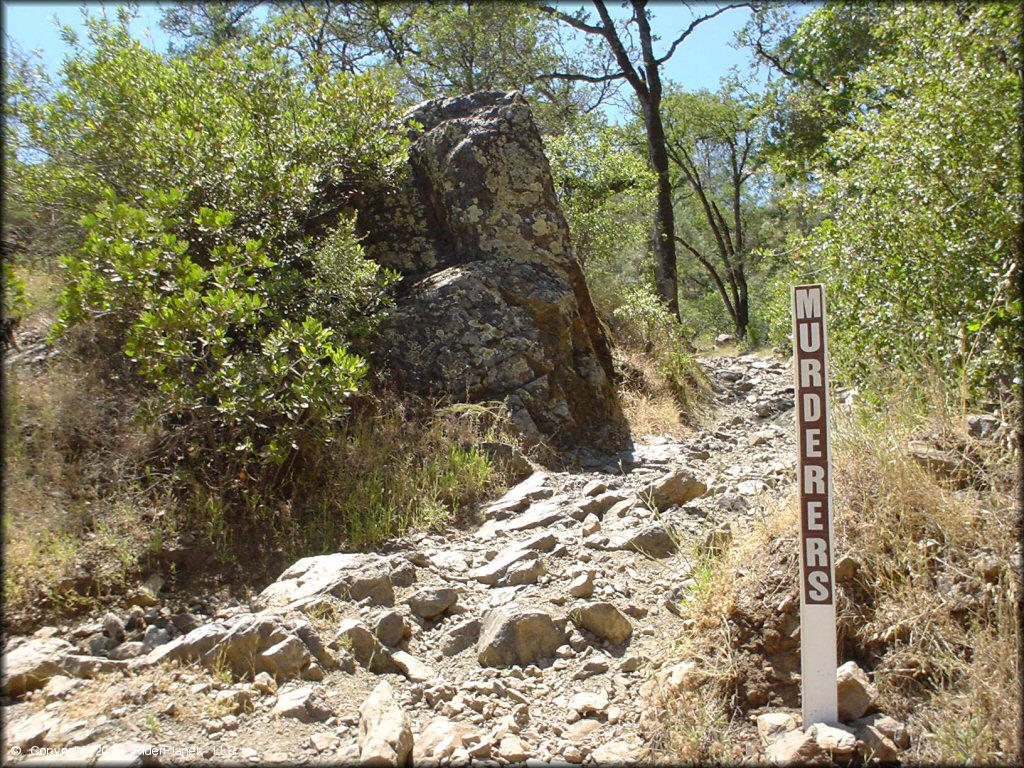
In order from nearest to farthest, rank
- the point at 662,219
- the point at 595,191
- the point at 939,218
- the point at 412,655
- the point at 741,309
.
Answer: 1. the point at 412,655
2. the point at 939,218
3. the point at 595,191
4. the point at 662,219
5. the point at 741,309

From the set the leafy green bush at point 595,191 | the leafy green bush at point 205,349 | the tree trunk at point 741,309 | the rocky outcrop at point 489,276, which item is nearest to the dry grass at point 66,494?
the leafy green bush at point 205,349

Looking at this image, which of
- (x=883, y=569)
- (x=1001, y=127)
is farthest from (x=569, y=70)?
(x=883, y=569)

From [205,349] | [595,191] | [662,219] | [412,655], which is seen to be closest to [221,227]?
[205,349]

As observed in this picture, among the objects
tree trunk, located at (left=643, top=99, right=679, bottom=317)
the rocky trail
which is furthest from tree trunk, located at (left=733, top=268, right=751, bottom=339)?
the rocky trail

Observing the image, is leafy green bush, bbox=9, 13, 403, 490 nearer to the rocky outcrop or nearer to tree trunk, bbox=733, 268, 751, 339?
the rocky outcrop

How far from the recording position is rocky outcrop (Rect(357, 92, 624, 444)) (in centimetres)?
681

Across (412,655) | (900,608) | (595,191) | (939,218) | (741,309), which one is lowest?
(412,655)

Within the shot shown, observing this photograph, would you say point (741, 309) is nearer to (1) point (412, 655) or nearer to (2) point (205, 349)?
(2) point (205, 349)

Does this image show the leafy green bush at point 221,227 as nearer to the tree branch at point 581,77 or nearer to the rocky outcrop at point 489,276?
the rocky outcrop at point 489,276

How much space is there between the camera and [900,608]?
3299 millimetres

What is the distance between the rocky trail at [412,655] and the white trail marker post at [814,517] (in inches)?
29.3

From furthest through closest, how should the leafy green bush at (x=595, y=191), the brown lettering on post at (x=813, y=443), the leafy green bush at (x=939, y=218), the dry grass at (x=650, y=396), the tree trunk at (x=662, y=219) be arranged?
1. the tree trunk at (x=662, y=219)
2. the leafy green bush at (x=595, y=191)
3. the dry grass at (x=650, y=396)
4. the leafy green bush at (x=939, y=218)
5. the brown lettering on post at (x=813, y=443)

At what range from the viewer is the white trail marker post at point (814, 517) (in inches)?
118

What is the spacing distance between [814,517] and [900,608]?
0.65 meters
